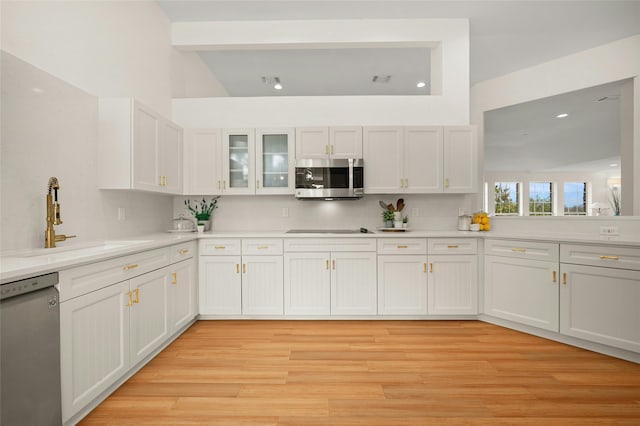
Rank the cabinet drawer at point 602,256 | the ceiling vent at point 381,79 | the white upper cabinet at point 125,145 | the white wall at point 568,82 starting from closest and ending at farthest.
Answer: the cabinet drawer at point 602,256 → the white upper cabinet at point 125,145 → the white wall at point 568,82 → the ceiling vent at point 381,79

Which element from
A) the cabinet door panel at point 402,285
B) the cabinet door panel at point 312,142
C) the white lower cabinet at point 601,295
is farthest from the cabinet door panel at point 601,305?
the cabinet door panel at point 312,142

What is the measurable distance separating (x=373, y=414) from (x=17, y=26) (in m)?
3.13

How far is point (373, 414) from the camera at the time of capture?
1.84 m

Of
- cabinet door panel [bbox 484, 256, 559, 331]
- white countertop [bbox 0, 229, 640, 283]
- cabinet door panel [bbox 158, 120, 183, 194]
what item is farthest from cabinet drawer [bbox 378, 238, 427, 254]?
cabinet door panel [bbox 158, 120, 183, 194]

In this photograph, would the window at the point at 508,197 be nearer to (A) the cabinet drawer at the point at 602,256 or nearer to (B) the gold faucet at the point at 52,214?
(A) the cabinet drawer at the point at 602,256

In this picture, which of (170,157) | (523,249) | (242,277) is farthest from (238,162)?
(523,249)

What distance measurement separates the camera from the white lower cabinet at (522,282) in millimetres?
2850

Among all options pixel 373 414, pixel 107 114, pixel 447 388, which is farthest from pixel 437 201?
pixel 107 114

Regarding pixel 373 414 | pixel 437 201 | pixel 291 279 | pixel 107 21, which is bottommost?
pixel 373 414

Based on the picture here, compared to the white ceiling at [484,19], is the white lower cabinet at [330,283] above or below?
below

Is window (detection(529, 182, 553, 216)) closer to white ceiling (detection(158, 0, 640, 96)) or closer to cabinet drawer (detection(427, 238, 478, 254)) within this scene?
white ceiling (detection(158, 0, 640, 96))

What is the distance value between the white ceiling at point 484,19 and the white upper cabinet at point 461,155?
128 cm

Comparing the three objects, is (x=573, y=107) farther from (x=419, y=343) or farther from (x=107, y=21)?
(x=107, y=21)

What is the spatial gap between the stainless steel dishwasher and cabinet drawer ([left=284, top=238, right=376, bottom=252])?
2.07 meters
